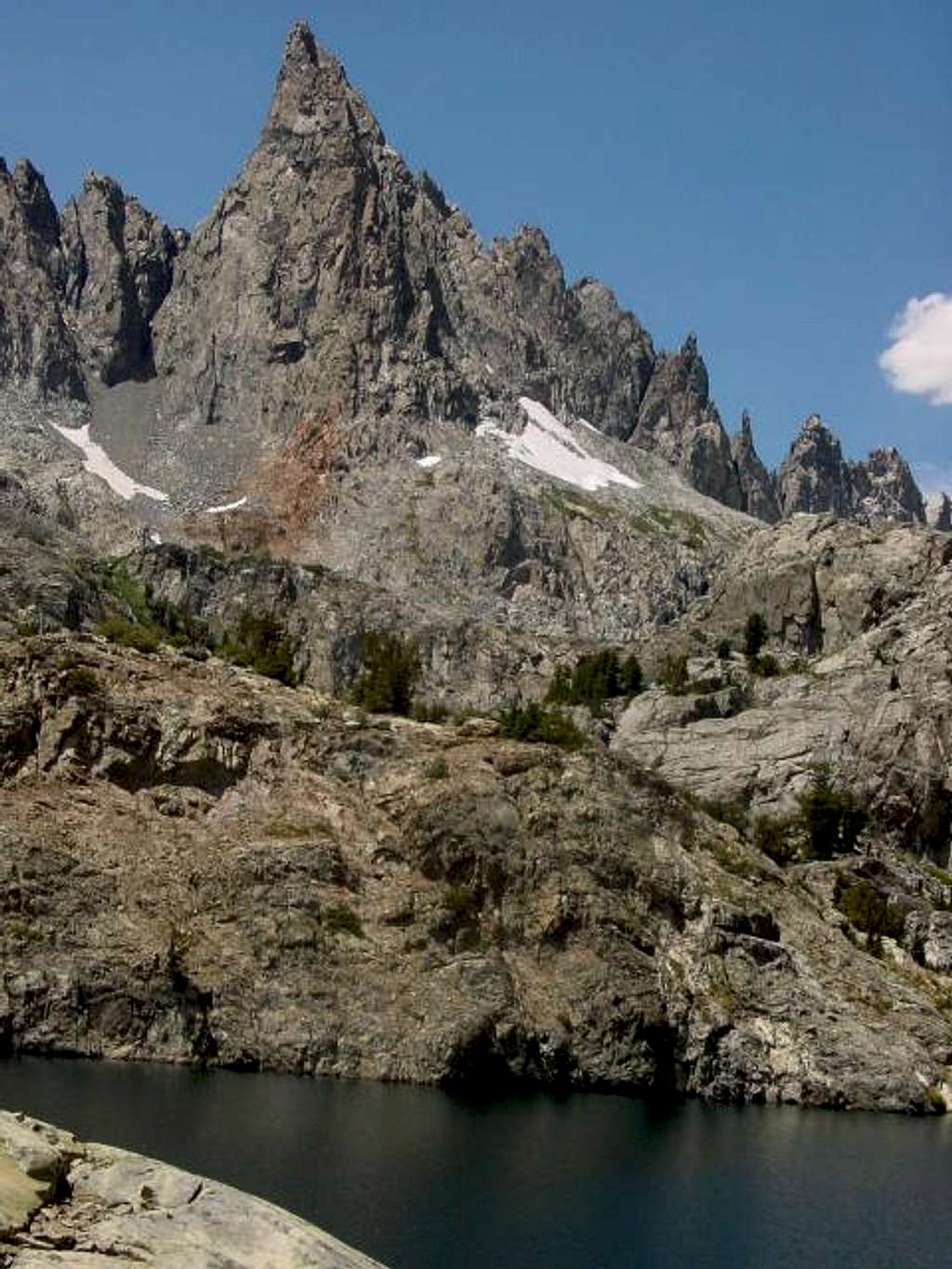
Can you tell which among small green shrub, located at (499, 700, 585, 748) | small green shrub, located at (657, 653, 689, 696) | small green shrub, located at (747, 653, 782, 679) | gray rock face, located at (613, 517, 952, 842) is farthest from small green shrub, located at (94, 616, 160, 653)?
small green shrub, located at (747, 653, 782, 679)

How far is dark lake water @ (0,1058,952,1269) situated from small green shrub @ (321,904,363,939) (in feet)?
36.2

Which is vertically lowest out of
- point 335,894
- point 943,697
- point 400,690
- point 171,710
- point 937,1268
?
point 937,1268

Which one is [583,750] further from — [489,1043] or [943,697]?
[943,697]

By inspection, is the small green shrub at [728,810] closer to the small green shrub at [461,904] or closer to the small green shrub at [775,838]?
the small green shrub at [775,838]

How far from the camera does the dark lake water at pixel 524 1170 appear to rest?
171 feet

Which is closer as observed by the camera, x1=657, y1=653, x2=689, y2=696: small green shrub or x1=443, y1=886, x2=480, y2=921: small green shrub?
x1=443, y1=886, x2=480, y2=921: small green shrub

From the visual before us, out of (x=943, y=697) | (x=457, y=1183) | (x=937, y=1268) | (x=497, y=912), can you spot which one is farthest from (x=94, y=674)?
(x=943, y=697)

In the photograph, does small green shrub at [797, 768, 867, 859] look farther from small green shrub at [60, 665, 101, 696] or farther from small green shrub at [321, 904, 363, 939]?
small green shrub at [60, 665, 101, 696]

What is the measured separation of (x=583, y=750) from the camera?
369ft

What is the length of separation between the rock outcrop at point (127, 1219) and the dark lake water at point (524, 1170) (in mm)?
19783

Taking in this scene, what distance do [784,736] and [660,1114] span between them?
253 feet

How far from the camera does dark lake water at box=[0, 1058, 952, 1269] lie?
52062 millimetres

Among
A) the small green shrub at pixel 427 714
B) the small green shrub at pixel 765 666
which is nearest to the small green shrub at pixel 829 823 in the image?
the small green shrub at pixel 765 666

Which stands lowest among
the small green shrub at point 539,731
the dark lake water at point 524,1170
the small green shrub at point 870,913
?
the dark lake water at point 524,1170
